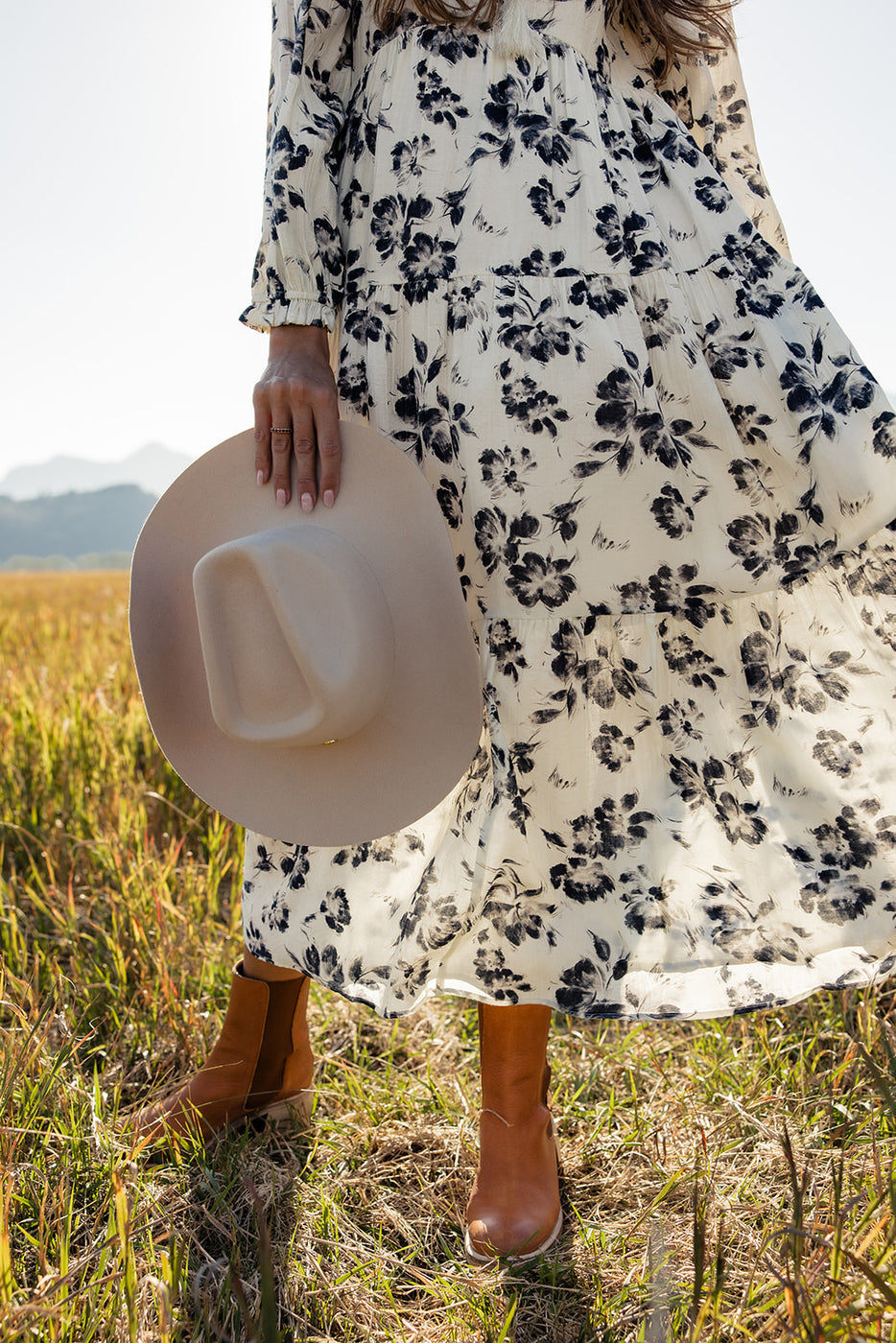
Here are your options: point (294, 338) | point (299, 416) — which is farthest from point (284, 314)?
point (299, 416)

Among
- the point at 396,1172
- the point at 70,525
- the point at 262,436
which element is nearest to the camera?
the point at 262,436

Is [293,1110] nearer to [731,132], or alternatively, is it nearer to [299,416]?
[299,416]

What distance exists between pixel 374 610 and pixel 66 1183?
2.61ft

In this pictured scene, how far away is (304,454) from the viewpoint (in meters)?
1.09

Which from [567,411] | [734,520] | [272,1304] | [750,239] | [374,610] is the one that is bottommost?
[272,1304]

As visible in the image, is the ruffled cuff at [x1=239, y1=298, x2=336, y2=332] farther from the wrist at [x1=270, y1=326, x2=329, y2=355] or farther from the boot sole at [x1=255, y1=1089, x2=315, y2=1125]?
the boot sole at [x1=255, y1=1089, x2=315, y2=1125]

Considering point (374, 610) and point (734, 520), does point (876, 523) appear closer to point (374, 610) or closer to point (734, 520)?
point (734, 520)

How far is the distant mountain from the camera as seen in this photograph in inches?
6161

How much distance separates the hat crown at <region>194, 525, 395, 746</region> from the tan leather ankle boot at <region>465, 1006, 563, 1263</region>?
45cm

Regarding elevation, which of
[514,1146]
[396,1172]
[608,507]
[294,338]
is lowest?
[396,1172]

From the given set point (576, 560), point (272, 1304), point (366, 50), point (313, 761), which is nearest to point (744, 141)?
point (366, 50)

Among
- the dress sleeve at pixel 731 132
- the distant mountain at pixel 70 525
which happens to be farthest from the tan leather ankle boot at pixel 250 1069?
the distant mountain at pixel 70 525

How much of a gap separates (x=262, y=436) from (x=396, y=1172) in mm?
998

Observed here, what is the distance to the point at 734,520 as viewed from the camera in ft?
3.57
